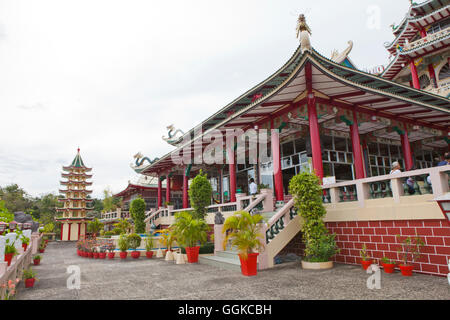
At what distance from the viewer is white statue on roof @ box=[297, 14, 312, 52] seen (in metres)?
8.49

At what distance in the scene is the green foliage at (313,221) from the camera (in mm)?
7566

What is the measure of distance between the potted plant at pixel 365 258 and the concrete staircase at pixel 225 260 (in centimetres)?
312

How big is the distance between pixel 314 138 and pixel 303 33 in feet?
10.9

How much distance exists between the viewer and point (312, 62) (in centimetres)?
859

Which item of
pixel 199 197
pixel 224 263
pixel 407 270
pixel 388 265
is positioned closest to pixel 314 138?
pixel 388 265

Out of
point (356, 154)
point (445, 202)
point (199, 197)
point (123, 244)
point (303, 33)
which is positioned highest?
point (303, 33)

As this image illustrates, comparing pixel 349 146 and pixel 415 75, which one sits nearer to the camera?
pixel 349 146

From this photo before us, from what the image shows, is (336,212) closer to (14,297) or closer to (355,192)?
(355,192)

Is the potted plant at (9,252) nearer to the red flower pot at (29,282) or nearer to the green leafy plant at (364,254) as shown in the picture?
the red flower pot at (29,282)

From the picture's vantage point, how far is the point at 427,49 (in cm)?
1978

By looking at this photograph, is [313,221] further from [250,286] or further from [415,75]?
[415,75]

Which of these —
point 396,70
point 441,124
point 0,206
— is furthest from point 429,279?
point 396,70

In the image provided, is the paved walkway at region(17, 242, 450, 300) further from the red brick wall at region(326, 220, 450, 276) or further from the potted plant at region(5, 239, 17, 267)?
the potted plant at region(5, 239, 17, 267)

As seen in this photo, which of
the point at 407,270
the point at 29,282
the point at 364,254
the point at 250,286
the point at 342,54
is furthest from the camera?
the point at 342,54
